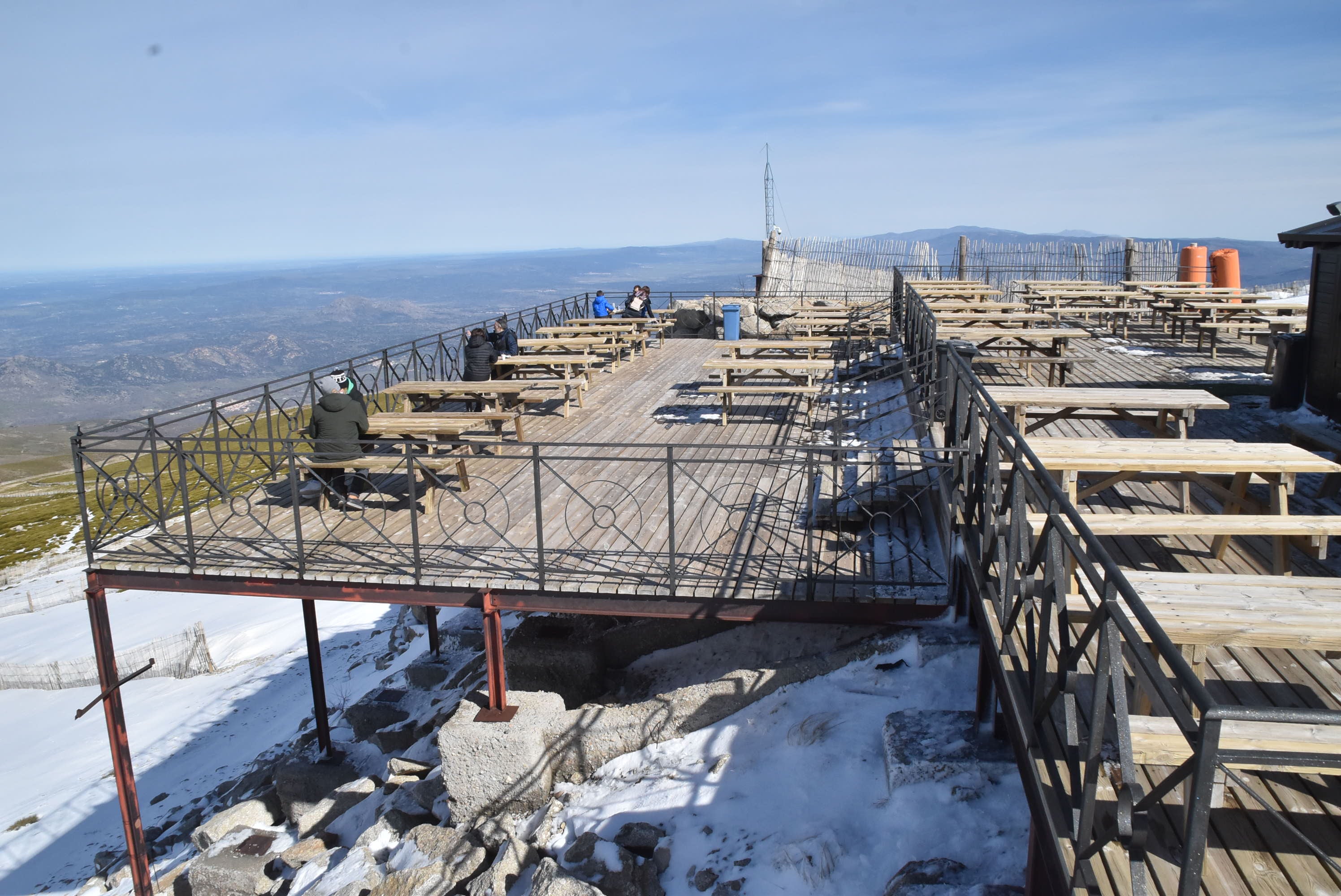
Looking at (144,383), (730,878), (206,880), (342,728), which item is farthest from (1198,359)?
(144,383)

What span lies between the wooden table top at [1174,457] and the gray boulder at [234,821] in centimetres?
756

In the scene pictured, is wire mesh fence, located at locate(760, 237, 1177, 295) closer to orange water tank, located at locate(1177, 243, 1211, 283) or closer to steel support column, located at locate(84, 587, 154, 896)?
orange water tank, located at locate(1177, 243, 1211, 283)

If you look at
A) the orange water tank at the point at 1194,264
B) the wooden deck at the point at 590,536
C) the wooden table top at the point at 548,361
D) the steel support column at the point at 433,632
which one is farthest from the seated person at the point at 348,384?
the orange water tank at the point at 1194,264

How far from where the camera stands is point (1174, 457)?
5188 millimetres

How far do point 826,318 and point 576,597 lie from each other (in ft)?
36.5

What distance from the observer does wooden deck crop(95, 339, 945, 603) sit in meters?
6.26

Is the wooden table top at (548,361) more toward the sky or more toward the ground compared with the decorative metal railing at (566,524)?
more toward the sky

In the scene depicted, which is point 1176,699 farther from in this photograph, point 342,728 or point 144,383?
point 144,383

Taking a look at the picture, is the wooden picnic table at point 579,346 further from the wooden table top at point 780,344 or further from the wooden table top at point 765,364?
the wooden table top at point 765,364

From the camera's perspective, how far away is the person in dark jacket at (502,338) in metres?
14.3

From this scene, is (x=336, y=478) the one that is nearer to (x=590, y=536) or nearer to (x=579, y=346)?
(x=590, y=536)

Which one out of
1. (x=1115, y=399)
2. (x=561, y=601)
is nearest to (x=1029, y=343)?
(x=1115, y=399)

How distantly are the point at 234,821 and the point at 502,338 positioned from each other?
8207mm

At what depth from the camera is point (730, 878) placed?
4492mm
